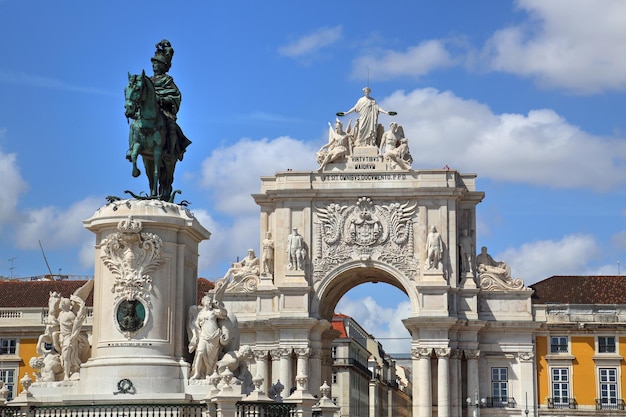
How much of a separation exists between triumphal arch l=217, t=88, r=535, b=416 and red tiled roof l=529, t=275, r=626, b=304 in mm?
4846

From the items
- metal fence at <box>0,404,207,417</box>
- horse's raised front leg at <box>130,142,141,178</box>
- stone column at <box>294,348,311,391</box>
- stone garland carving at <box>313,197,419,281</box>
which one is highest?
stone garland carving at <box>313,197,419,281</box>

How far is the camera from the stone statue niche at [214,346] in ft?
86.0

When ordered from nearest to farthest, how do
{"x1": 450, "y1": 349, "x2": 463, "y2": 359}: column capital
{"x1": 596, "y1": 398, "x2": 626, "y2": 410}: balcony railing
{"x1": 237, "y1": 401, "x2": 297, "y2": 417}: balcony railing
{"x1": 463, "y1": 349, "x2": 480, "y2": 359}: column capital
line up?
1. {"x1": 237, "y1": 401, "x2": 297, "y2": 417}: balcony railing
2. {"x1": 450, "y1": 349, "x2": 463, "y2": 359}: column capital
3. {"x1": 463, "y1": 349, "x2": 480, "y2": 359}: column capital
4. {"x1": 596, "y1": 398, "x2": 626, "y2": 410}: balcony railing

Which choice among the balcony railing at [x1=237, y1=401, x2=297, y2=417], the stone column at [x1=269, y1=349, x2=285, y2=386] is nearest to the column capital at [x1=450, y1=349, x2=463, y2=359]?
the stone column at [x1=269, y1=349, x2=285, y2=386]

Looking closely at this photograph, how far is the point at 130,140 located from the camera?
27.8 meters

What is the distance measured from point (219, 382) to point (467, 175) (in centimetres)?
5243

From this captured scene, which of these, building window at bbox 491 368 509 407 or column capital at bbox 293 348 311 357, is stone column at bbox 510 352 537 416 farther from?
column capital at bbox 293 348 311 357

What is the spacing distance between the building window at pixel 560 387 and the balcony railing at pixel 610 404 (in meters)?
1.65

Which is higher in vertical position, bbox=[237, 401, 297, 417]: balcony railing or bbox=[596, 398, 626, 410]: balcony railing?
bbox=[596, 398, 626, 410]: balcony railing

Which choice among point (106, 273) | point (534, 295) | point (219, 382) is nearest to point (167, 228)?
point (106, 273)

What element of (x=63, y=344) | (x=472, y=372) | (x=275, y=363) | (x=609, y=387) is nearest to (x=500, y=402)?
(x=472, y=372)

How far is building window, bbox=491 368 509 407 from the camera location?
7400 centimetres

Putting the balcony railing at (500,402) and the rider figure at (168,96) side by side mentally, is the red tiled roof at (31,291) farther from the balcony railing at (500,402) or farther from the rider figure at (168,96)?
the rider figure at (168,96)

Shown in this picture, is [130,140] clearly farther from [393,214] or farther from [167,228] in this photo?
[393,214]
